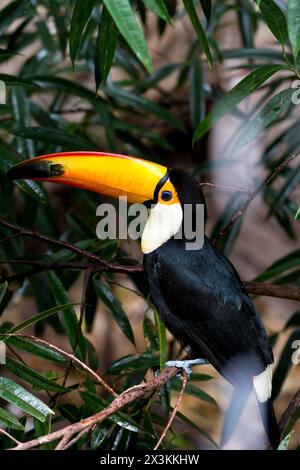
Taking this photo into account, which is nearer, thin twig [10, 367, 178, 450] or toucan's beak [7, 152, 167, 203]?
thin twig [10, 367, 178, 450]

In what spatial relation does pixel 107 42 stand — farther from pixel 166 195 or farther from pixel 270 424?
pixel 270 424

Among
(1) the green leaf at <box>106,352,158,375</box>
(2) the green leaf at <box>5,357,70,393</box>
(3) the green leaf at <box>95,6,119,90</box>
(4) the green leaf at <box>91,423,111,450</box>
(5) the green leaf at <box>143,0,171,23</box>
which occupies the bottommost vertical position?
(1) the green leaf at <box>106,352,158,375</box>

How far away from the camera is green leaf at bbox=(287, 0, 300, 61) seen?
1099 mm

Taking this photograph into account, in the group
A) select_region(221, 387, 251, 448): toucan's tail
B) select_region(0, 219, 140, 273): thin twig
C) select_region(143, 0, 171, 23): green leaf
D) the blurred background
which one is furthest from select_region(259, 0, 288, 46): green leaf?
select_region(221, 387, 251, 448): toucan's tail

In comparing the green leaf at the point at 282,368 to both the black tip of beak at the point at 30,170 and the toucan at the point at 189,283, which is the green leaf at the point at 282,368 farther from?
the black tip of beak at the point at 30,170

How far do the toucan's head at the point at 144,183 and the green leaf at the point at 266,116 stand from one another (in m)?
0.31

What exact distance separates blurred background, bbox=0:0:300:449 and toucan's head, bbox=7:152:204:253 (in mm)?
92

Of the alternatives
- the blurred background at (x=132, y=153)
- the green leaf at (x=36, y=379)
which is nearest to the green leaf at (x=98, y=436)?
the blurred background at (x=132, y=153)

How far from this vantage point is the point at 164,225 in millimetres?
1712

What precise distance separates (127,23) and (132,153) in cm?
132

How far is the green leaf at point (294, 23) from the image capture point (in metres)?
1.10

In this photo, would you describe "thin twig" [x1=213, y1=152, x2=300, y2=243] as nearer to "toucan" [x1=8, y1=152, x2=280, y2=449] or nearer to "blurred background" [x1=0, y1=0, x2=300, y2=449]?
"blurred background" [x1=0, y1=0, x2=300, y2=449]

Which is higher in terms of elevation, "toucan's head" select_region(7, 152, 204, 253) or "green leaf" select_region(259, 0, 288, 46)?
"green leaf" select_region(259, 0, 288, 46)

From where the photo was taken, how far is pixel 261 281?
1816 millimetres
